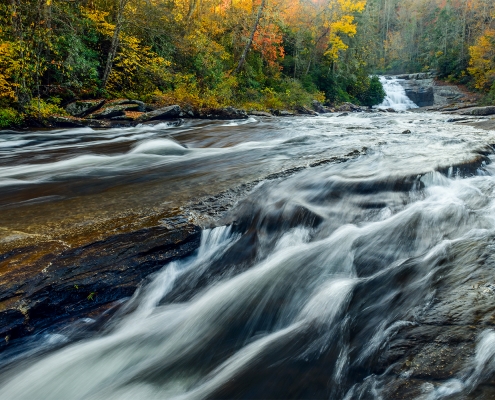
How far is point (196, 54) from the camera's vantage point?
16.9 metres

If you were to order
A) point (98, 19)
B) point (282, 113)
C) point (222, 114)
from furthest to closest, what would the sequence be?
point (282, 113) < point (222, 114) < point (98, 19)

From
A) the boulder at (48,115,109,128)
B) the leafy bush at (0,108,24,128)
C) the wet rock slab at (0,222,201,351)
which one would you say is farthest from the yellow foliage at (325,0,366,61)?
the wet rock slab at (0,222,201,351)

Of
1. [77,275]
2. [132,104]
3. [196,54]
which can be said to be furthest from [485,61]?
[77,275]

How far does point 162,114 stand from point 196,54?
6575 mm

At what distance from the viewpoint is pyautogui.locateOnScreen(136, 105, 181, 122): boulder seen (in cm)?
1150

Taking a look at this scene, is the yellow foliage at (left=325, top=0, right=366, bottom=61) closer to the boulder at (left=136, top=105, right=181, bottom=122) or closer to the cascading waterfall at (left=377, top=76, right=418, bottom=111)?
the cascading waterfall at (left=377, top=76, right=418, bottom=111)

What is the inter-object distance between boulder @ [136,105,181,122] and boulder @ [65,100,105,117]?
1.53 m

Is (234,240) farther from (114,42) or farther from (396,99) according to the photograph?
(396,99)

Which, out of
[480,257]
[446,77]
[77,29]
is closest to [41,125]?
[77,29]

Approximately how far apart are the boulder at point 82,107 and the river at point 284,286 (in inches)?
238

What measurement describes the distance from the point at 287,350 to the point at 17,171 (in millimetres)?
5631

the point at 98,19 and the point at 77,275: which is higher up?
the point at 98,19

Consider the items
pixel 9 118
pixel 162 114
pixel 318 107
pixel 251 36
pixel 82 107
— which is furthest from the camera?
pixel 318 107

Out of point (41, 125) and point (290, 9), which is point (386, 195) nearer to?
point (41, 125)
